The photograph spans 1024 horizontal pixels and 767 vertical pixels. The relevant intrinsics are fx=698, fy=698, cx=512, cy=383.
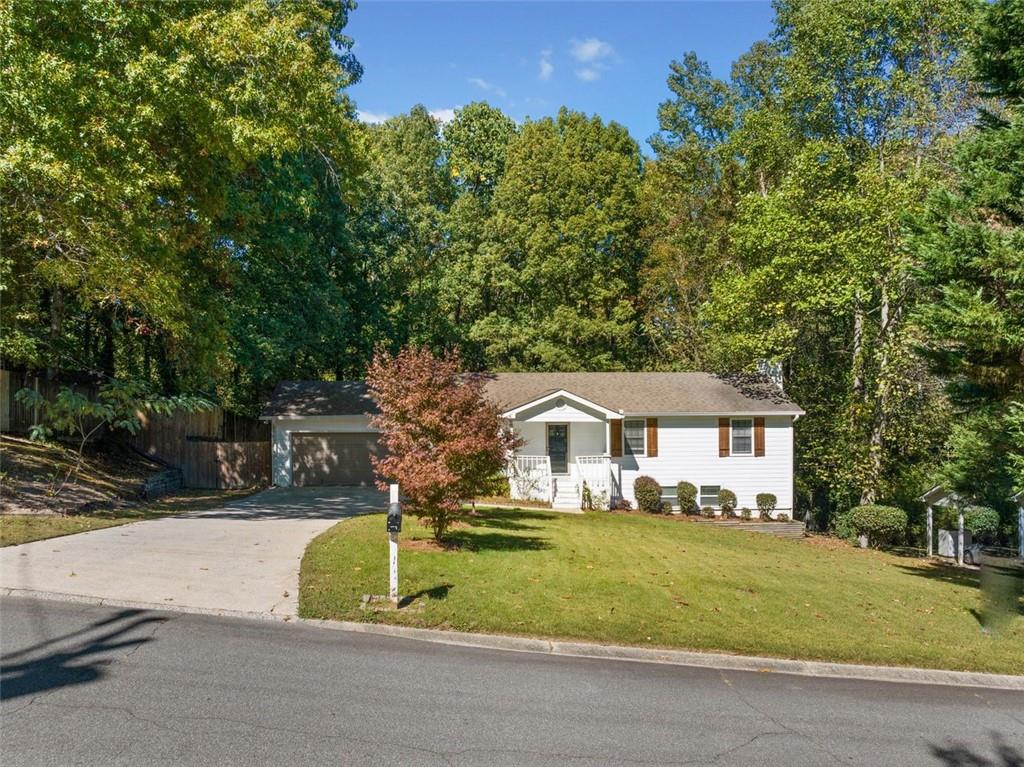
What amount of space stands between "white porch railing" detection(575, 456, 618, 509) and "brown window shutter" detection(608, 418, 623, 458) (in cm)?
81

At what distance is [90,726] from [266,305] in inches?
880

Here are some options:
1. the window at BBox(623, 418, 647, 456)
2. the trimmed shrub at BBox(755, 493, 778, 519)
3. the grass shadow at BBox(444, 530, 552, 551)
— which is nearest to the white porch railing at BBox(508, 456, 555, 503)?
the window at BBox(623, 418, 647, 456)

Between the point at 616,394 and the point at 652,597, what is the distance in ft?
54.0

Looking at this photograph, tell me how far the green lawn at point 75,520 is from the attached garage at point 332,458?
257 inches

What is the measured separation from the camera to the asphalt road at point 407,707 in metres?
5.08

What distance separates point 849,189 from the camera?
84.4ft

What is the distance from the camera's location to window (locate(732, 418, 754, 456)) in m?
25.4

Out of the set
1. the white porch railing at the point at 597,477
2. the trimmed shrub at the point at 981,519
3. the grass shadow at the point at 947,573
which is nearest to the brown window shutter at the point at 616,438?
the white porch railing at the point at 597,477

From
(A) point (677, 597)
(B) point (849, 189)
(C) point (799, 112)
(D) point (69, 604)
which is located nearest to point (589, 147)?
(C) point (799, 112)

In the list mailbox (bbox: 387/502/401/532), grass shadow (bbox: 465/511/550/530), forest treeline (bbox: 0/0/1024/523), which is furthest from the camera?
grass shadow (bbox: 465/511/550/530)

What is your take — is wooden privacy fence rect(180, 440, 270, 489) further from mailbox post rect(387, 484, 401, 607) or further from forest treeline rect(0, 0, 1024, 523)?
mailbox post rect(387, 484, 401, 607)

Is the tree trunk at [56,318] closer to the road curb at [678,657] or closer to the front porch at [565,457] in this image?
the road curb at [678,657]

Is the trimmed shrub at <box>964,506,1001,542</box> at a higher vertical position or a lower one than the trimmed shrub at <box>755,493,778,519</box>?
lower

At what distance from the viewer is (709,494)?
2517 cm
